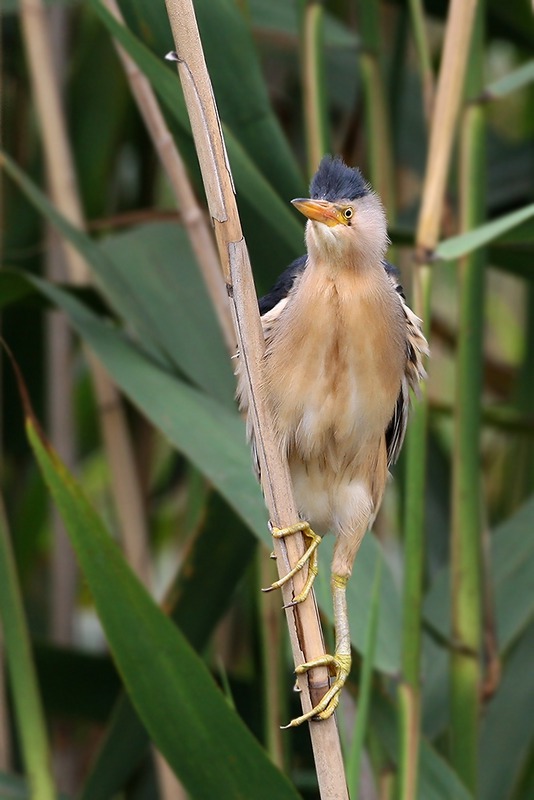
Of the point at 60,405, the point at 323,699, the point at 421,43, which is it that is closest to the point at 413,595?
the point at 323,699

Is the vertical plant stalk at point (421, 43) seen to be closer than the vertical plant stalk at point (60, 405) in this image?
Yes

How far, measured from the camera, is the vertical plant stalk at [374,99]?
1.41 m

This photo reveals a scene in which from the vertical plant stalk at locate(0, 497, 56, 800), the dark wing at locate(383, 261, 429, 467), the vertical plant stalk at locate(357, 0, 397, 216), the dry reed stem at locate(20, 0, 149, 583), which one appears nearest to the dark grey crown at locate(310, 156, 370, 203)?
the dark wing at locate(383, 261, 429, 467)

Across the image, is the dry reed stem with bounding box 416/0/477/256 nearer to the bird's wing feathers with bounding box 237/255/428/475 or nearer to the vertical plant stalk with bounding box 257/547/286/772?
the bird's wing feathers with bounding box 237/255/428/475

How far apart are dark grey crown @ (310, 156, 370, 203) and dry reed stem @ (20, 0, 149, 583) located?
604 millimetres

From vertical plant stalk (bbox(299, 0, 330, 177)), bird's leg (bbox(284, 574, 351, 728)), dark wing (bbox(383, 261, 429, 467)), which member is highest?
vertical plant stalk (bbox(299, 0, 330, 177))

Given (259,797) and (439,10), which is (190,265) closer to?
(439,10)

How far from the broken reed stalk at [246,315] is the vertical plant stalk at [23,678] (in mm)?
356

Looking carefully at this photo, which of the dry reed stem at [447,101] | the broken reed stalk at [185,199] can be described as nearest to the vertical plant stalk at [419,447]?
the dry reed stem at [447,101]

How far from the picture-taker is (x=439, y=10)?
5.68 ft

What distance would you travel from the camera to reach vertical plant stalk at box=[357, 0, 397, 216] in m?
1.41

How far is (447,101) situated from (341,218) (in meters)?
0.24

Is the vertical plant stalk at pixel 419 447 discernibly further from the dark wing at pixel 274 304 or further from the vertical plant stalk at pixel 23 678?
the vertical plant stalk at pixel 23 678

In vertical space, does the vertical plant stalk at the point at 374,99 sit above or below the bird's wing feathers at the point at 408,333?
above
